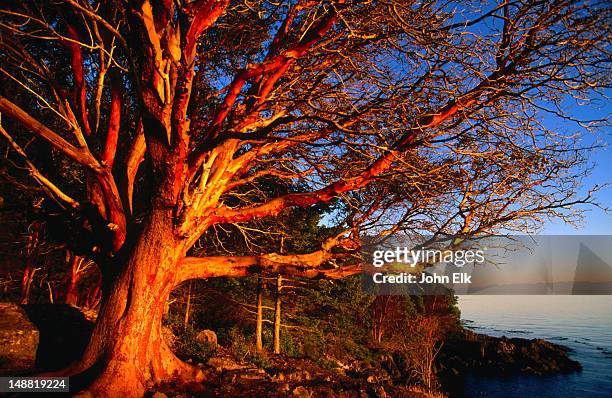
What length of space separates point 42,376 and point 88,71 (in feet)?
20.2

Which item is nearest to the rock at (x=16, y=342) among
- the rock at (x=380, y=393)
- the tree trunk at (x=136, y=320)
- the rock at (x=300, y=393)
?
the tree trunk at (x=136, y=320)

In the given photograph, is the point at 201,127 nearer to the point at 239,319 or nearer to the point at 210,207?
the point at 210,207

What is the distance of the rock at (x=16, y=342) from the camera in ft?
18.7

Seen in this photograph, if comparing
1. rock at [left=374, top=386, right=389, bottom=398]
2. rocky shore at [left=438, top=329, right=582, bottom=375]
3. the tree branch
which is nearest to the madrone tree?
the tree branch

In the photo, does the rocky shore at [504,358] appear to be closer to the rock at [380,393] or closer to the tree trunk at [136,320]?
the rock at [380,393]

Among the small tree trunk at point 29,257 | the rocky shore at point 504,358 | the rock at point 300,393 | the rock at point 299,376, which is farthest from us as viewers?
the rocky shore at point 504,358

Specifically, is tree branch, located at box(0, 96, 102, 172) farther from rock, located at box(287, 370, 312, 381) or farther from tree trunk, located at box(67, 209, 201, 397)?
rock, located at box(287, 370, 312, 381)

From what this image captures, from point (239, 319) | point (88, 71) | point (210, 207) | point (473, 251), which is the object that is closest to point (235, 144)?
point (210, 207)

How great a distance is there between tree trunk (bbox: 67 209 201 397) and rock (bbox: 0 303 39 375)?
1.72 m

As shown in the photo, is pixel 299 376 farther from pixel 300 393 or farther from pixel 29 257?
pixel 29 257

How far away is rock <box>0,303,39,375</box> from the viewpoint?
5.70 meters

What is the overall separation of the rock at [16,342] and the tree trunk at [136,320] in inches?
67.6

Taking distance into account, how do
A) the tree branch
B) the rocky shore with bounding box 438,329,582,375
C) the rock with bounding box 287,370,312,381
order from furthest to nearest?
the rocky shore with bounding box 438,329,582,375
the rock with bounding box 287,370,312,381
the tree branch

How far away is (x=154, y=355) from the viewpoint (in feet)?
17.3
